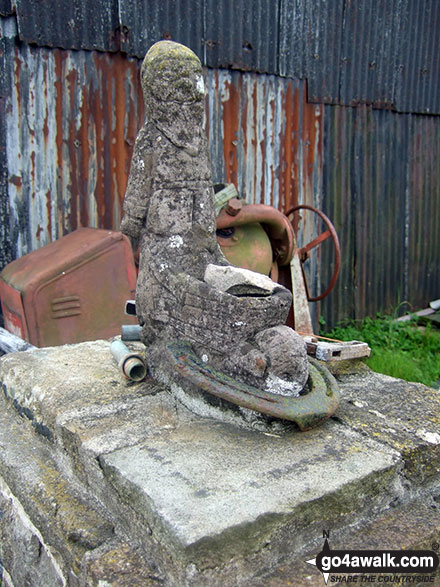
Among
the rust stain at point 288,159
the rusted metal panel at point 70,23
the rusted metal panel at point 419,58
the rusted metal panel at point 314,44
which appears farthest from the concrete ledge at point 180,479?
the rusted metal panel at point 419,58

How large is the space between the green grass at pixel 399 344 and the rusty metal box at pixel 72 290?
7.43ft

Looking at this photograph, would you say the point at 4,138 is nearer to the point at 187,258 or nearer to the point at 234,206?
the point at 234,206

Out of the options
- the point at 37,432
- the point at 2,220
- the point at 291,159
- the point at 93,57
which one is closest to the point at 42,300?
the point at 2,220

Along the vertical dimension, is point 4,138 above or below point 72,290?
above

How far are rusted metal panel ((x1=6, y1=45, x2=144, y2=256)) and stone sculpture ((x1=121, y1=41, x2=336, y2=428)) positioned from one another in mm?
1722

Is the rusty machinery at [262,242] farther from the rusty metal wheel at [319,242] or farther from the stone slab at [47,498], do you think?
the stone slab at [47,498]

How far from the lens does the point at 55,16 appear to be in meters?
3.99

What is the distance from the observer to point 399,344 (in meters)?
5.92

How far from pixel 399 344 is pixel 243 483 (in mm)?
4390

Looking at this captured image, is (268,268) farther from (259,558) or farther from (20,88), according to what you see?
(259,558)

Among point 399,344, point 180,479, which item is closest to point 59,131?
point 180,479

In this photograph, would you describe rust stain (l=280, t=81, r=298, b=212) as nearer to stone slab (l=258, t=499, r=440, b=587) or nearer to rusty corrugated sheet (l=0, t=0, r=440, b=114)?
rusty corrugated sheet (l=0, t=0, r=440, b=114)

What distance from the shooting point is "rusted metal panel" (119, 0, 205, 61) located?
4.30 meters

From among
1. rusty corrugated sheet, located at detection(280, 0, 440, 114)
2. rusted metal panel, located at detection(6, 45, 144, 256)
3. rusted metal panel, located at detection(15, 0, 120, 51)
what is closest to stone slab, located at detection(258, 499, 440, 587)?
rusted metal panel, located at detection(6, 45, 144, 256)
